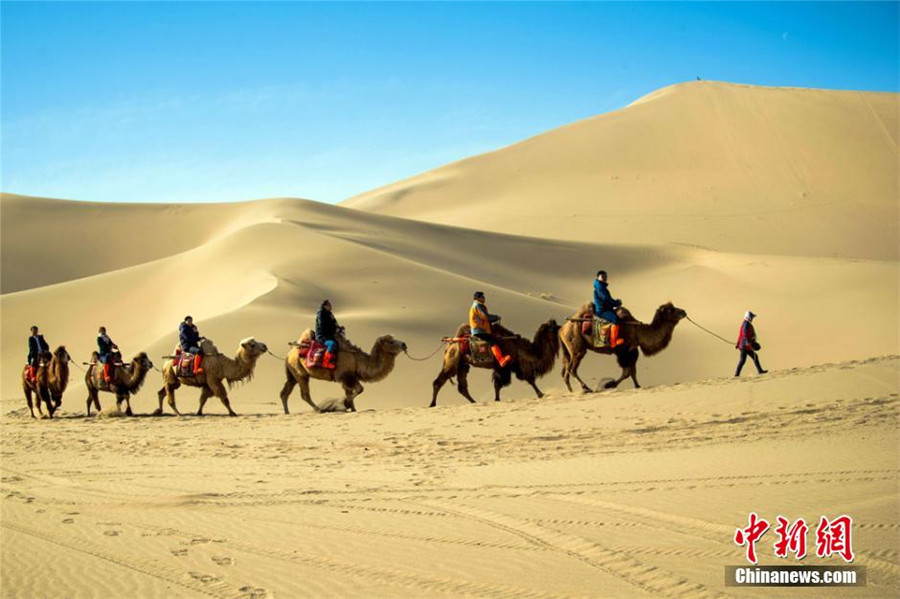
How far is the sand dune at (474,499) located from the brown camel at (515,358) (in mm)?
2951

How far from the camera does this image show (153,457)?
12789 millimetres

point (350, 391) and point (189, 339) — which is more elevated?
point (189, 339)

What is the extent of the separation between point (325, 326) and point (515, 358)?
3.74 metres

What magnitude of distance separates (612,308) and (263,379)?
10.1 m

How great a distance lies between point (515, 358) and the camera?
18016 mm

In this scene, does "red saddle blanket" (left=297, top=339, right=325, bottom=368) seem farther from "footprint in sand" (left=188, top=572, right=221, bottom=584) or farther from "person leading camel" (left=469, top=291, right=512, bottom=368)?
"footprint in sand" (left=188, top=572, right=221, bottom=584)

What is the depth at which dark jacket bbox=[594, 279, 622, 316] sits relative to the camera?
1762 centimetres

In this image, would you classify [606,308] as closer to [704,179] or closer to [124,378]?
[124,378]

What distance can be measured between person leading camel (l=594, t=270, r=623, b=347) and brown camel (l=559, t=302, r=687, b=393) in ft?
0.40

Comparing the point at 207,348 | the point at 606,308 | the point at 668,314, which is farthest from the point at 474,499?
the point at 207,348

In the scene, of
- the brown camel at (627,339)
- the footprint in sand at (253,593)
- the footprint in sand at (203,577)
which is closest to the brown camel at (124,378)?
Result: the brown camel at (627,339)

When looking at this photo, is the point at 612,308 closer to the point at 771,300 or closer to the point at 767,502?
the point at 767,502

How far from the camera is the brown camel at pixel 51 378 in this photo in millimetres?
19688

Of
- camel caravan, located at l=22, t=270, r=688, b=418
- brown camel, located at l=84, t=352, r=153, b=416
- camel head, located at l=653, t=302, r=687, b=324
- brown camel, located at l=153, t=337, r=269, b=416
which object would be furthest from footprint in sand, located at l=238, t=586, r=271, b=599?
brown camel, located at l=84, t=352, r=153, b=416
